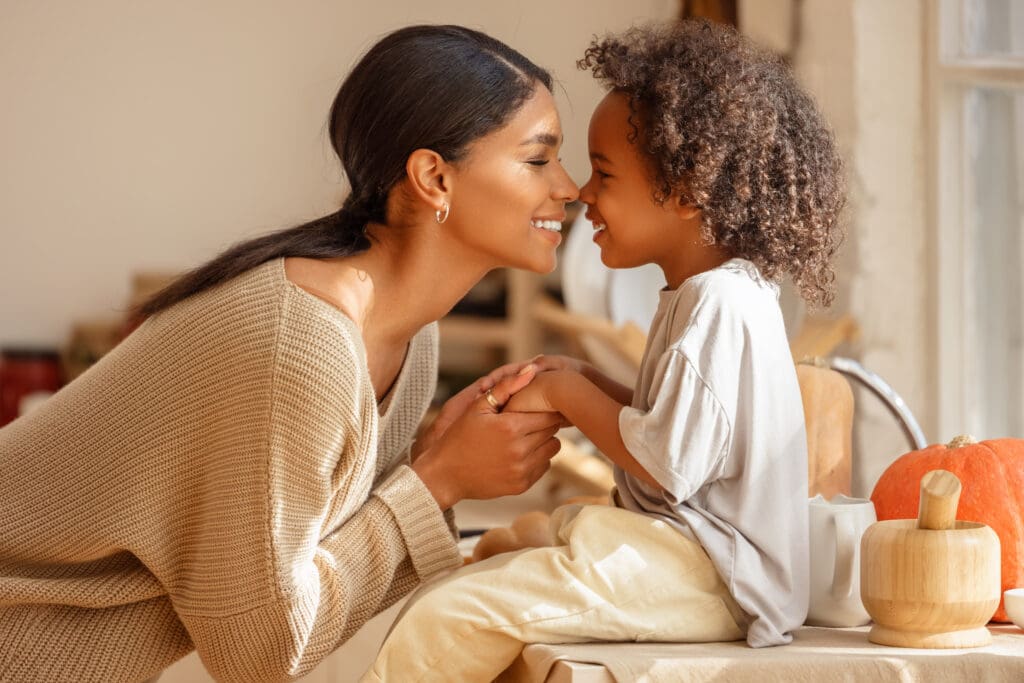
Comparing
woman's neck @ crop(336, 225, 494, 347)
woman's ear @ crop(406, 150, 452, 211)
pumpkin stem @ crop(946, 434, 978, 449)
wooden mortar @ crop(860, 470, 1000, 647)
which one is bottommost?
wooden mortar @ crop(860, 470, 1000, 647)

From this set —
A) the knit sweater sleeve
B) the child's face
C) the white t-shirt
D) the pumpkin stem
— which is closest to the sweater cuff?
the knit sweater sleeve

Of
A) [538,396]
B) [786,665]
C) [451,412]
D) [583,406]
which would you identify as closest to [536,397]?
[538,396]

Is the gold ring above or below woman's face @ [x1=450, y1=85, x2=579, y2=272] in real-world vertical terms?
below

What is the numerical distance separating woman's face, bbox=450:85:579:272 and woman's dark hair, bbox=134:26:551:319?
21 mm

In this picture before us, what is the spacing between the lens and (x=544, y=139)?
1.56 meters

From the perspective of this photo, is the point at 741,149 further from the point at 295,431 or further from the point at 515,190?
the point at 295,431

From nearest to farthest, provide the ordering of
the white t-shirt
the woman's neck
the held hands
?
1. the white t-shirt
2. the held hands
3. the woman's neck

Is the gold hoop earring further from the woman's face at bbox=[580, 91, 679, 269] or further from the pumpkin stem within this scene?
the pumpkin stem

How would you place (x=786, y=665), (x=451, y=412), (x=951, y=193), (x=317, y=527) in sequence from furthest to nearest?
1. (x=951, y=193)
2. (x=451, y=412)
3. (x=317, y=527)
4. (x=786, y=665)

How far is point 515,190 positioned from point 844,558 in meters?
0.58

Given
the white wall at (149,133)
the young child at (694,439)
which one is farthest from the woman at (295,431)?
the white wall at (149,133)

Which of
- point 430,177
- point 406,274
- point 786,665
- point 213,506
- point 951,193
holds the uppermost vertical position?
point 430,177

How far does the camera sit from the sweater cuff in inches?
57.5

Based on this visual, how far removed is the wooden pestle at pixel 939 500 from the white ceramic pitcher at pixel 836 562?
0.51ft
